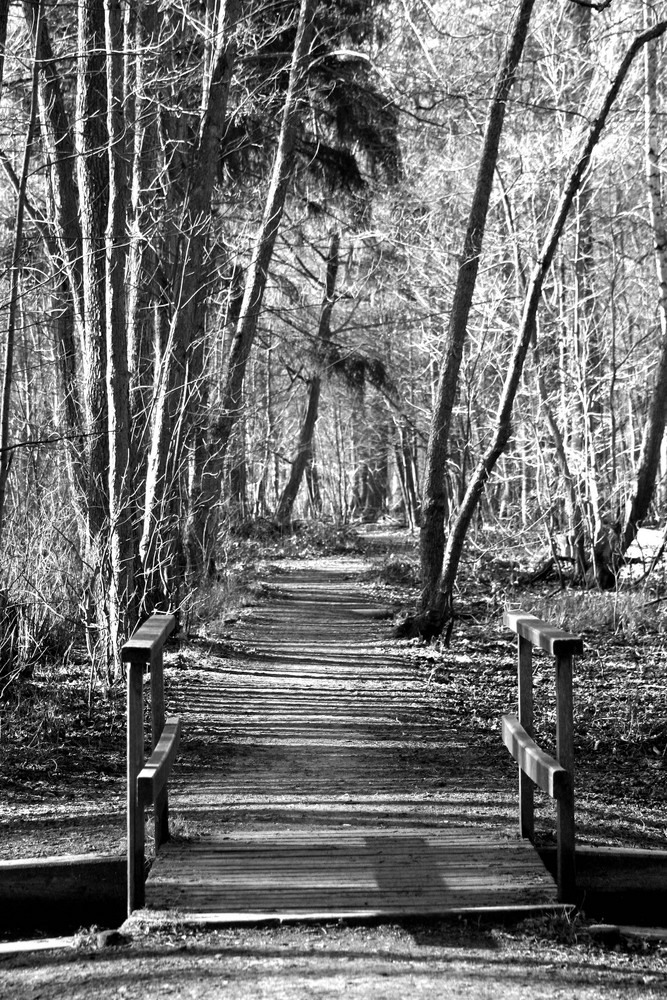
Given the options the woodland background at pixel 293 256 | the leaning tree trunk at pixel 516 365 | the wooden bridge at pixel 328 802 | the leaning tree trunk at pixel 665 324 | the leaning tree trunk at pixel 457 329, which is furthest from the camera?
the leaning tree trunk at pixel 665 324

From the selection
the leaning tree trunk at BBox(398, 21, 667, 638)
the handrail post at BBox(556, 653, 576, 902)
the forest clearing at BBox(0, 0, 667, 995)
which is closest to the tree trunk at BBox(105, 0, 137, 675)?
the forest clearing at BBox(0, 0, 667, 995)

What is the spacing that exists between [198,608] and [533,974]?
805cm

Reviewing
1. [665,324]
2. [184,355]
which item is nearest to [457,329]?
[184,355]

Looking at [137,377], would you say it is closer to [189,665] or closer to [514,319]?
[189,665]

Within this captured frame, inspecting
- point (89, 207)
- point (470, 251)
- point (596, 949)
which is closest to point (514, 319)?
point (470, 251)

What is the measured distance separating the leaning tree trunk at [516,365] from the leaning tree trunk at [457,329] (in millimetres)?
190

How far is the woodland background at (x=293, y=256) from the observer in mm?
8867

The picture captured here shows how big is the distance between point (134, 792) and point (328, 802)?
1.83 m

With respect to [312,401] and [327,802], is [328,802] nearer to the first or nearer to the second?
[327,802]

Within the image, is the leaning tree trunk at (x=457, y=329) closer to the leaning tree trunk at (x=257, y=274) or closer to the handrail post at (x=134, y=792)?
the leaning tree trunk at (x=257, y=274)

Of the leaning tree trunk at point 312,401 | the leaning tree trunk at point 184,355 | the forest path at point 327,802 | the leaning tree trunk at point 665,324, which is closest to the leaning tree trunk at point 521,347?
the forest path at point 327,802

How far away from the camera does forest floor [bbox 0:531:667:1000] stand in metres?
3.78

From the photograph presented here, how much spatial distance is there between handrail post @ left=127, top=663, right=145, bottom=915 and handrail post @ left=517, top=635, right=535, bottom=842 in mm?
1916

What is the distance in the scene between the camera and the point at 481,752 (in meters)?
7.26
